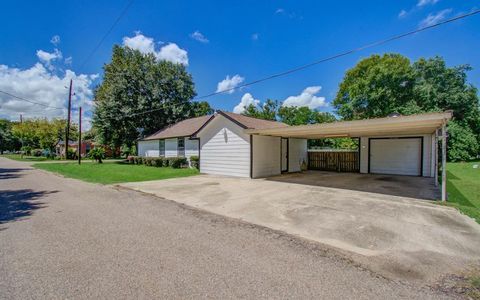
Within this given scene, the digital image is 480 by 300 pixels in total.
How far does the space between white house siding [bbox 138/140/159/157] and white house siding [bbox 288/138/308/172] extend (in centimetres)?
1283

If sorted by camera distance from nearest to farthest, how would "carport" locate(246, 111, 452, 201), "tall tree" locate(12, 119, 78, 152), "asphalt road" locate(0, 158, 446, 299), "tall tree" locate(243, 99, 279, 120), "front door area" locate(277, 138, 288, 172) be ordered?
"asphalt road" locate(0, 158, 446, 299) → "carport" locate(246, 111, 452, 201) → "front door area" locate(277, 138, 288, 172) → "tall tree" locate(12, 119, 78, 152) → "tall tree" locate(243, 99, 279, 120)

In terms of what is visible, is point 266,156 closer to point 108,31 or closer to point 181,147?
point 181,147

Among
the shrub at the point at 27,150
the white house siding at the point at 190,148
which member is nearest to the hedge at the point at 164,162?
the white house siding at the point at 190,148

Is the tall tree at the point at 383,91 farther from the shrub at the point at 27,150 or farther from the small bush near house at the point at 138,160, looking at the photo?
the shrub at the point at 27,150

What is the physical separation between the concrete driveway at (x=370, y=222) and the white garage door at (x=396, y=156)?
520cm

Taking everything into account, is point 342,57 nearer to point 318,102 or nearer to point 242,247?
point 242,247

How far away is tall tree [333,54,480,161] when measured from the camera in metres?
20.0

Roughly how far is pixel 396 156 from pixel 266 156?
786cm

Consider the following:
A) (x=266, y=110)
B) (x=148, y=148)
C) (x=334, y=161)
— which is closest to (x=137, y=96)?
(x=148, y=148)

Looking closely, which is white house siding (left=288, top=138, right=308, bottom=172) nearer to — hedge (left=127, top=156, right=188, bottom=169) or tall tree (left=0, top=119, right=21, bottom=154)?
hedge (left=127, top=156, right=188, bottom=169)

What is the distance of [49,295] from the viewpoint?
7.77ft

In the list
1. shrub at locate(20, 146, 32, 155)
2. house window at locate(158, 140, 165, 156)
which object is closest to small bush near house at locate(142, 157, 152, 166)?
house window at locate(158, 140, 165, 156)

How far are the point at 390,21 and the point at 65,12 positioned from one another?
47.6ft

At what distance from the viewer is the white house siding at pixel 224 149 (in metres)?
12.4
